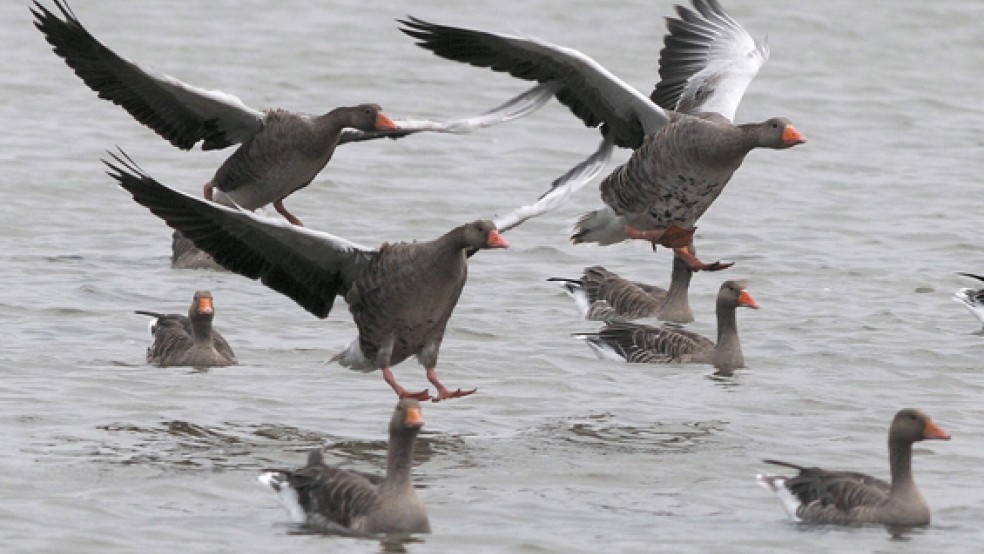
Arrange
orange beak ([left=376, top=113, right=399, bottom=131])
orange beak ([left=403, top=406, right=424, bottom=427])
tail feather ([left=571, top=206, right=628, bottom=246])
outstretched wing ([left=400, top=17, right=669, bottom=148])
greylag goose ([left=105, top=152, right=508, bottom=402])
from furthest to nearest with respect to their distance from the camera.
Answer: tail feather ([left=571, top=206, right=628, bottom=246])
orange beak ([left=376, top=113, right=399, bottom=131])
outstretched wing ([left=400, top=17, right=669, bottom=148])
greylag goose ([left=105, top=152, right=508, bottom=402])
orange beak ([left=403, top=406, right=424, bottom=427])

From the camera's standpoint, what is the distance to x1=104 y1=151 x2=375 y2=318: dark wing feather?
1154 cm

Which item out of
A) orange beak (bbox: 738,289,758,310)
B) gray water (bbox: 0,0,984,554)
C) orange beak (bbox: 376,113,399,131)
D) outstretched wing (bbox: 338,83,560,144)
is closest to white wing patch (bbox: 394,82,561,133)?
outstretched wing (bbox: 338,83,560,144)

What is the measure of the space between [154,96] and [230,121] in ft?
1.96

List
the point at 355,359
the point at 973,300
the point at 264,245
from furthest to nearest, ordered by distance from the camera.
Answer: the point at 973,300 → the point at 355,359 → the point at 264,245

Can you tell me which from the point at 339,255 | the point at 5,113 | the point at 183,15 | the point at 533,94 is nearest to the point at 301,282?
the point at 339,255

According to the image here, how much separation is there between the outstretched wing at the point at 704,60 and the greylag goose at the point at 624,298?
1706mm

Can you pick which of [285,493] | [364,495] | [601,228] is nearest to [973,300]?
[601,228]

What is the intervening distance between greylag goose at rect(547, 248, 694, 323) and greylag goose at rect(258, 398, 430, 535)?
285 inches

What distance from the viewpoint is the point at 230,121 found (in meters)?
14.7

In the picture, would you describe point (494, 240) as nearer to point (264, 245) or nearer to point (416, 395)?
point (416, 395)

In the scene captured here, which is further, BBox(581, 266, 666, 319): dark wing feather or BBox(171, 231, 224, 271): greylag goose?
BBox(171, 231, 224, 271): greylag goose

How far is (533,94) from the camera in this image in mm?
13719

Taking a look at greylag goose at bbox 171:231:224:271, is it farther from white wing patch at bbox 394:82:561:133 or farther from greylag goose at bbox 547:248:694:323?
white wing patch at bbox 394:82:561:133

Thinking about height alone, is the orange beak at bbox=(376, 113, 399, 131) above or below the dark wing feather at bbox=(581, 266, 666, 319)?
above
